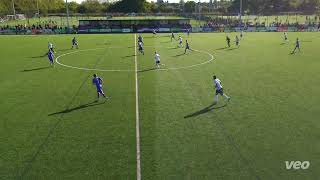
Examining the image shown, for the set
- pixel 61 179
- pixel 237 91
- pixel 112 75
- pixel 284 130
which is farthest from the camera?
pixel 112 75

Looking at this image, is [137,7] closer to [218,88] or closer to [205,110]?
[218,88]

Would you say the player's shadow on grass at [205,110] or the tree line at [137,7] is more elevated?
the tree line at [137,7]

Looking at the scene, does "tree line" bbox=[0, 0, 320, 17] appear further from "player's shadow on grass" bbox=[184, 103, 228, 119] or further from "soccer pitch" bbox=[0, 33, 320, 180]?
"player's shadow on grass" bbox=[184, 103, 228, 119]

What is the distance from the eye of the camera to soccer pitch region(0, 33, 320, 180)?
12883 millimetres

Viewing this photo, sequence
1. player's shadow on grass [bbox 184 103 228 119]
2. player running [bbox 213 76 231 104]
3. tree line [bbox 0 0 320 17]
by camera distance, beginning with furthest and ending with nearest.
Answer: tree line [bbox 0 0 320 17], player running [bbox 213 76 231 104], player's shadow on grass [bbox 184 103 228 119]

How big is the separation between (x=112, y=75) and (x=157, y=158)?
16.0 meters

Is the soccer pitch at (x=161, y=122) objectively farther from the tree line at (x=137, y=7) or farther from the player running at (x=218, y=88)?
the tree line at (x=137, y=7)

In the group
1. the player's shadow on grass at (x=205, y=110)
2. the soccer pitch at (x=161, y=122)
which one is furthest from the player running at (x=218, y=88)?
the player's shadow on grass at (x=205, y=110)

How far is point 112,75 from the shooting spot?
28500mm

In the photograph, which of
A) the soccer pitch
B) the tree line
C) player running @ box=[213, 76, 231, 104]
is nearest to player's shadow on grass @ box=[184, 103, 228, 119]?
the soccer pitch

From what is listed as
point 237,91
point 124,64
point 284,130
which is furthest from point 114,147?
point 124,64

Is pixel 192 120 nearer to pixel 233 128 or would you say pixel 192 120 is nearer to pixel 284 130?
pixel 233 128

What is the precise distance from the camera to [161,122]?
17297 millimetres

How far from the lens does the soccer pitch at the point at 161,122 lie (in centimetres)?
1288
